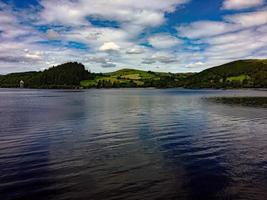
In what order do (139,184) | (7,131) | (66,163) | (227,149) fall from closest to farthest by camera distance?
(139,184) → (66,163) → (227,149) → (7,131)

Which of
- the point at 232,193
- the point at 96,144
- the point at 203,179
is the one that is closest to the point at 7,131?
the point at 96,144

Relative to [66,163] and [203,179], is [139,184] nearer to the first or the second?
[203,179]

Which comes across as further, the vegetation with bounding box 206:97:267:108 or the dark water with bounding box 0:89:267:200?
the vegetation with bounding box 206:97:267:108

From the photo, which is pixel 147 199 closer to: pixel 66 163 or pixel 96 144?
pixel 66 163

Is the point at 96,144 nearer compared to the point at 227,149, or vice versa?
the point at 227,149

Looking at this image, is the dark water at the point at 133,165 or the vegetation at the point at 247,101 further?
the vegetation at the point at 247,101

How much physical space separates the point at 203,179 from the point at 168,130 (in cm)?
1900

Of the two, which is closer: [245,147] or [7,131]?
[245,147]

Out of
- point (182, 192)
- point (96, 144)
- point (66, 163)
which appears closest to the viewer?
point (182, 192)

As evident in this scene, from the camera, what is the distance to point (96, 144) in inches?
1134

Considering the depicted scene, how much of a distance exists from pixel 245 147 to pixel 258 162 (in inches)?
215

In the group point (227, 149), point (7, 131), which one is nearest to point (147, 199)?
point (227, 149)

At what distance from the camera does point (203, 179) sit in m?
18.5

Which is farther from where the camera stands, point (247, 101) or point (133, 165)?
point (247, 101)
